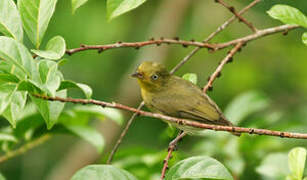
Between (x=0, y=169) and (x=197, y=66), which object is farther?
(x=197, y=66)

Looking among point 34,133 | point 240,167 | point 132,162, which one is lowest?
point 34,133

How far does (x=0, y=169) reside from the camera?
237 inches

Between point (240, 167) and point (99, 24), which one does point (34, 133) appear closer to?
point (240, 167)

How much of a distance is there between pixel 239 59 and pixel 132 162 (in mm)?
4375

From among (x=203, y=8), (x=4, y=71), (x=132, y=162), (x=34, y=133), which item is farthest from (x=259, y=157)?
(x=203, y=8)

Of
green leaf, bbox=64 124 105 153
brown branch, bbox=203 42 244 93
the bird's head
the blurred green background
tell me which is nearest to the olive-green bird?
the bird's head

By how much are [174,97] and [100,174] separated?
5.52 feet

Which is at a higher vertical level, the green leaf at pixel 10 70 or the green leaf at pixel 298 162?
the green leaf at pixel 298 162

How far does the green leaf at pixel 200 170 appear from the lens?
77.1 inches

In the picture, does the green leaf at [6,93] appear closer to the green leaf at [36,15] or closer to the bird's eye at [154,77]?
the green leaf at [36,15]

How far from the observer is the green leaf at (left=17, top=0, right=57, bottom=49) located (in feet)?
6.99

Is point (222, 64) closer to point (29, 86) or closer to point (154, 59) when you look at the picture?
point (29, 86)

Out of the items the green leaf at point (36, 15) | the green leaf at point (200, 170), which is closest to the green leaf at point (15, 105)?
the green leaf at point (36, 15)

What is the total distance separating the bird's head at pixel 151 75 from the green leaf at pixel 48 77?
1.70m
